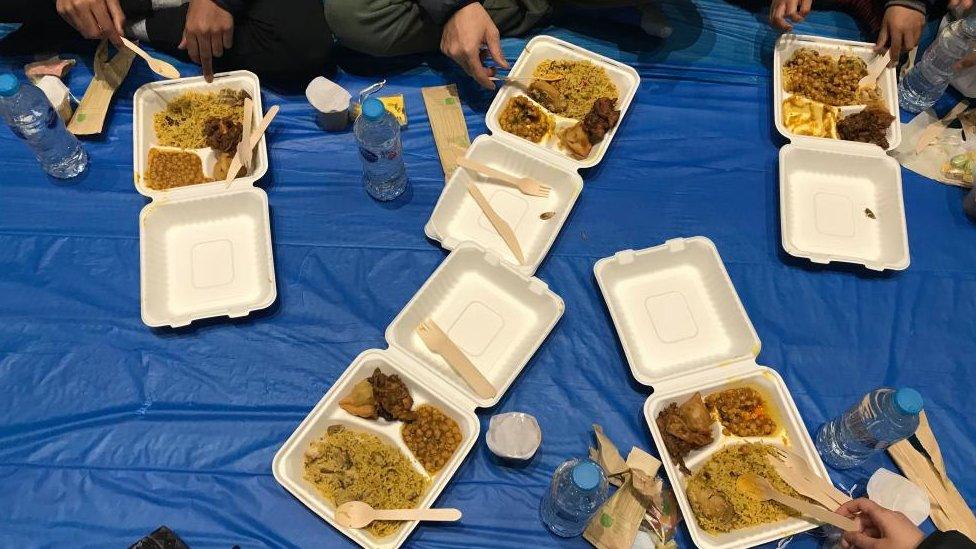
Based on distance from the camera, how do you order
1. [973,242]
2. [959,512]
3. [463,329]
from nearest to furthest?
[959,512], [463,329], [973,242]

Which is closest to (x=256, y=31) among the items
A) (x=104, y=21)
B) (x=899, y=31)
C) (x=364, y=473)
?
(x=104, y=21)

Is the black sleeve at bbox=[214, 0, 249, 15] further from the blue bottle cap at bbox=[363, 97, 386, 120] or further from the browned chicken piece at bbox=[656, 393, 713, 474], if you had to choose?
the browned chicken piece at bbox=[656, 393, 713, 474]

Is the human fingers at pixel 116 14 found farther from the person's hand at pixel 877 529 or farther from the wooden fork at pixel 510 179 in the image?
the person's hand at pixel 877 529

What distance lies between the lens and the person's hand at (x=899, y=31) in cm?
207

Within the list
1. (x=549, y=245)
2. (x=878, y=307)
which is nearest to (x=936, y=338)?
(x=878, y=307)

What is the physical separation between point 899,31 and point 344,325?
2.14m

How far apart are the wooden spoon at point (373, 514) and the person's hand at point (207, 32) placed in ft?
4.78

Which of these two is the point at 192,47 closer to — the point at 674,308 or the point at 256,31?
the point at 256,31

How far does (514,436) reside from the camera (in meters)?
1.58

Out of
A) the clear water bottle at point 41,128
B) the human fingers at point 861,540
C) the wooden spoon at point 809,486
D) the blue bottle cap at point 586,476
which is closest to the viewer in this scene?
the blue bottle cap at point 586,476

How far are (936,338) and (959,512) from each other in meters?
0.51

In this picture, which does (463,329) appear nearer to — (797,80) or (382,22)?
(382,22)

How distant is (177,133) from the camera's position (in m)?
1.95

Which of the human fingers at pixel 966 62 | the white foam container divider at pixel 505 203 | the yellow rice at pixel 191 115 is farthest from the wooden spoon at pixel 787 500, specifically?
the yellow rice at pixel 191 115
